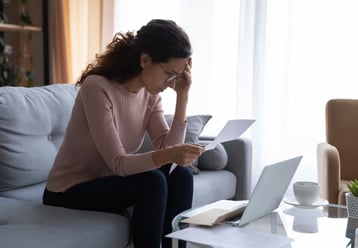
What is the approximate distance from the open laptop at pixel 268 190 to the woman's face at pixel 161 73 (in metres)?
0.48

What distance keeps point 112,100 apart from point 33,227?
47cm

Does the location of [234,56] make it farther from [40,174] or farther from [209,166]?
[40,174]

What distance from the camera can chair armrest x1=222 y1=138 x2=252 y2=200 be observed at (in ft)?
7.60

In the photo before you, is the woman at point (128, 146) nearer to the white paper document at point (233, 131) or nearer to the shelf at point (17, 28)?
the white paper document at point (233, 131)

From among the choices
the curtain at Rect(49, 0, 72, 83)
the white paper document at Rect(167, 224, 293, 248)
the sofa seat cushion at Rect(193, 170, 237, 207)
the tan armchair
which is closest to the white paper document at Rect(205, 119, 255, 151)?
the white paper document at Rect(167, 224, 293, 248)

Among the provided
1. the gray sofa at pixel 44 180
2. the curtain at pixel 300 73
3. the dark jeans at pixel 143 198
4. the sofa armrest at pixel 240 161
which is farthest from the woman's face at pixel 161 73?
the curtain at pixel 300 73

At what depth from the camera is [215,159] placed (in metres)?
2.24

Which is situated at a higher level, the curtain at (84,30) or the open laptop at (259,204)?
the curtain at (84,30)

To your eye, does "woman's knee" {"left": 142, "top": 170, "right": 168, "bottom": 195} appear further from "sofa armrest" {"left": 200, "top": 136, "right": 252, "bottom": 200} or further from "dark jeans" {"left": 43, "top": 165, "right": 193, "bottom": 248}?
"sofa armrest" {"left": 200, "top": 136, "right": 252, "bottom": 200}


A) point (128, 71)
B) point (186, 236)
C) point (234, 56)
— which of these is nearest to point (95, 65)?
point (128, 71)

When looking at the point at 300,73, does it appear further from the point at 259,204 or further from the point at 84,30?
the point at 259,204

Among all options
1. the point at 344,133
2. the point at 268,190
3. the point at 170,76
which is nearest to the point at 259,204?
the point at 268,190

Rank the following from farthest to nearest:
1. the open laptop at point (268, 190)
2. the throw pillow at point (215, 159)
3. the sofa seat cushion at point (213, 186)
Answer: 1. the throw pillow at point (215, 159)
2. the sofa seat cushion at point (213, 186)
3. the open laptop at point (268, 190)

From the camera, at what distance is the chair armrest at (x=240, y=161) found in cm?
232
